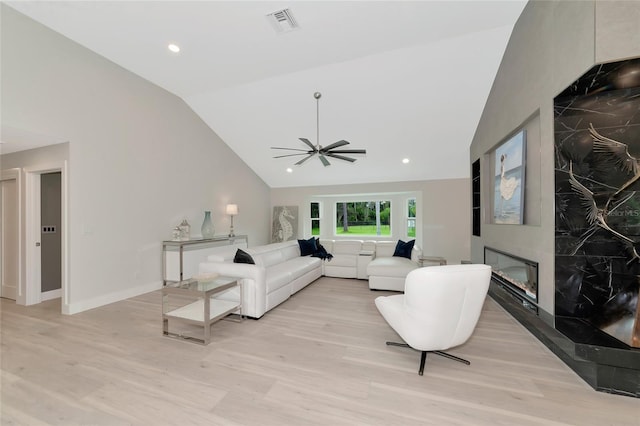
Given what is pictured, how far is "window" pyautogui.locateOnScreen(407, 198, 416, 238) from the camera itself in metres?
6.96

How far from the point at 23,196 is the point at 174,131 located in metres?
2.32

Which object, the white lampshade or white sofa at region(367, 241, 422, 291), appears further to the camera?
the white lampshade

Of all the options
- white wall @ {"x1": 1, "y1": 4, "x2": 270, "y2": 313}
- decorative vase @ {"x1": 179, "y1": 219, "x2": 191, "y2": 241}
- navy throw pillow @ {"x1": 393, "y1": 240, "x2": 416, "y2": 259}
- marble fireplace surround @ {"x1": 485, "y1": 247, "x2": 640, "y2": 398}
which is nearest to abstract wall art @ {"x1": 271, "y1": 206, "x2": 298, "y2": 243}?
white wall @ {"x1": 1, "y1": 4, "x2": 270, "y2": 313}

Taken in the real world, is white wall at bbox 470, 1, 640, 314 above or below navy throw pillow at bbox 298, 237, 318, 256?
above

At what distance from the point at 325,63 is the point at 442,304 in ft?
11.8

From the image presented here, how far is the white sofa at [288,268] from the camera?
3217 millimetres

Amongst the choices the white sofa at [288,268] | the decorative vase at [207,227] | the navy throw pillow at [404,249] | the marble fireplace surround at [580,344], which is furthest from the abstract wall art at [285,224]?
the marble fireplace surround at [580,344]

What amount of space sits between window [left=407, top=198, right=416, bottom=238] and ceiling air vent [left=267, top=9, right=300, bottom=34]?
5249 millimetres

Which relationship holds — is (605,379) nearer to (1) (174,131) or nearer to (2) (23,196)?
(1) (174,131)

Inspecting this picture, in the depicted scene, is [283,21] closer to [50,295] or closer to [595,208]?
[595,208]

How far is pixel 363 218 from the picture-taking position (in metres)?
7.66

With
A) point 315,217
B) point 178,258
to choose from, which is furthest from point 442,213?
point 178,258

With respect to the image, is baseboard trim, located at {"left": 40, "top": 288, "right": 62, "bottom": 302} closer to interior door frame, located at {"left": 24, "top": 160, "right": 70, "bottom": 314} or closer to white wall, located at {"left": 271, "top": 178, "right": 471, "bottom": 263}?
interior door frame, located at {"left": 24, "top": 160, "right": 70, "bottom": 314}

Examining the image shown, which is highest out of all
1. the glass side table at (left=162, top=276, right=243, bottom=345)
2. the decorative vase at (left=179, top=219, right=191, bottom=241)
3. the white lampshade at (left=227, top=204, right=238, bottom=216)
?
the white lampshade at (left=227, top=204, right=238, bottom=216)
